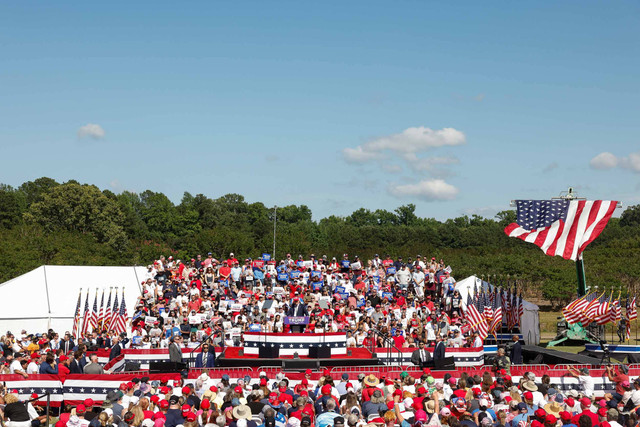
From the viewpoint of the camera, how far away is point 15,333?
102ft

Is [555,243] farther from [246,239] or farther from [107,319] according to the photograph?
[246,239]

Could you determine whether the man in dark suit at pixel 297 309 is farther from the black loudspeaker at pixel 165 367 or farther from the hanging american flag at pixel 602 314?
the hanging american flag at pixel 602 314

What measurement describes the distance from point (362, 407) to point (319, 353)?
912 centimetres

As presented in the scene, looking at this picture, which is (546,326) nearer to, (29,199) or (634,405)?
(634,405)

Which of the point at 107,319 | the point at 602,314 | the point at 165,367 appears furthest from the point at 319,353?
the point at 602,314

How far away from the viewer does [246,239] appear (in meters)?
66.0

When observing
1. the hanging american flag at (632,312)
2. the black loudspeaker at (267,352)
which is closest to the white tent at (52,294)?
the black loudspeaker at (267,352)

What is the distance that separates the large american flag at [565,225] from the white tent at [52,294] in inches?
833

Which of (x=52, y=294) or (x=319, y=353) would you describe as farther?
(x=52, y=294)

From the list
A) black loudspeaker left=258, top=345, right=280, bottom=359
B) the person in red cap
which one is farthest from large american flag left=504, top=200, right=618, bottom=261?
the person in red cap

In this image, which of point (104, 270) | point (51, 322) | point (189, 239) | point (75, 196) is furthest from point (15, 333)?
point (75, 196)

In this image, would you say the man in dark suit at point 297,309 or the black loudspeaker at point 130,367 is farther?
the man in dark suit at point 297,309

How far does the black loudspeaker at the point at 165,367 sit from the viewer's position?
674 inches

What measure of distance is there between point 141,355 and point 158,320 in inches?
224
